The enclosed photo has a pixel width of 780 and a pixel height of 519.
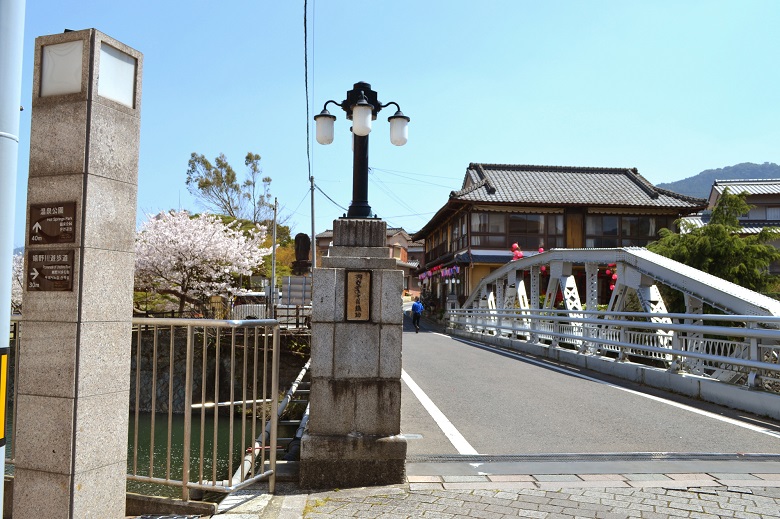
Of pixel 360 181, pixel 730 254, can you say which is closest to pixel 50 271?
pixel 360 181

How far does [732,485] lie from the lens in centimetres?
465

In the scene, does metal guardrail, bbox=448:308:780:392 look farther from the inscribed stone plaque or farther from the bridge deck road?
the inscribed stone plaque

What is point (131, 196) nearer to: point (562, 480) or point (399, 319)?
point (399, 319)

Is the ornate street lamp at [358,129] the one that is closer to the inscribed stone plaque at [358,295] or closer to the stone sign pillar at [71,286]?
the inscribed stone plaque at [358,295]

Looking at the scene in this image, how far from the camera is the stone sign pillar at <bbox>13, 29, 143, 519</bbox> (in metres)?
3.51

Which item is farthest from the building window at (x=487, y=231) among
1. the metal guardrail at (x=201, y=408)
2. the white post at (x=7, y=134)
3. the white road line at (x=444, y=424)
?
the white post at (x=7, y=134)

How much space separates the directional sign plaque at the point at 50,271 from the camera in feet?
11.5

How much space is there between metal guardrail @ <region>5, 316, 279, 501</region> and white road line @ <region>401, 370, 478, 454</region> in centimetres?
188

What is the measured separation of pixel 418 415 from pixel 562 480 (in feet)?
10.5

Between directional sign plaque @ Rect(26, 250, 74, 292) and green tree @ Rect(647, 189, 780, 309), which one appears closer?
directional sign plaque @ Rect(26, 250, 74, 292)

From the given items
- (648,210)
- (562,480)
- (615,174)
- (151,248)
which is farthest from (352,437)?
(615,174)

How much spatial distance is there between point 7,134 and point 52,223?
110cm

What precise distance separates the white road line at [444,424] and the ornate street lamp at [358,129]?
2.45 m

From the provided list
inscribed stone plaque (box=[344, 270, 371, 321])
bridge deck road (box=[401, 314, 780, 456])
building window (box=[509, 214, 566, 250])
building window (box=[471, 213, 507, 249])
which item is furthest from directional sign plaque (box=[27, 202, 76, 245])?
building window (box=[509, 214, 566, 250])
